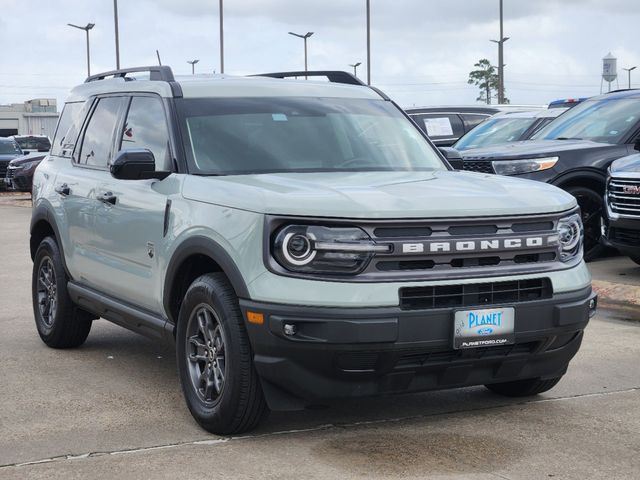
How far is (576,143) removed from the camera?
1254 centimetres

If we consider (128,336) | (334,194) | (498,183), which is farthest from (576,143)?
(334,194)

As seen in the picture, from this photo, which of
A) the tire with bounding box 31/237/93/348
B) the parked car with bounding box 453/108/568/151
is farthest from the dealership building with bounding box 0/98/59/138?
the tire with bounding box 31/237/93/348

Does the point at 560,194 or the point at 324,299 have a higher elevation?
the point at 560,194

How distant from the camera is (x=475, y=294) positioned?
5254mm

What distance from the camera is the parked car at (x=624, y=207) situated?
1052 centimetres

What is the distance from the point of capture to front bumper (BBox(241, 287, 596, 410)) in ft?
16.4

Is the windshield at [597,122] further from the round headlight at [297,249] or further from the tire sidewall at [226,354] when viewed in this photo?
the round headlight at [297,249]

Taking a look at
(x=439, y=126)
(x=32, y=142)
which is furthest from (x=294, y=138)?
(x=32, y=142)

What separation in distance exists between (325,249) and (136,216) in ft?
5.59

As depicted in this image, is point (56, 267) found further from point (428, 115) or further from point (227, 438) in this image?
point (428, 115)

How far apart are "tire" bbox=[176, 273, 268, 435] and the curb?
4.76m

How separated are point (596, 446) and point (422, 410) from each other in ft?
3.43

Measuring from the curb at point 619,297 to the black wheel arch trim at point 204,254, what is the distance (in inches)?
187

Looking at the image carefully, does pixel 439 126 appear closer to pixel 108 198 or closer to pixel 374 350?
pixel 108 198
